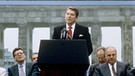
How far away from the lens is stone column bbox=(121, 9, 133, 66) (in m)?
41.8

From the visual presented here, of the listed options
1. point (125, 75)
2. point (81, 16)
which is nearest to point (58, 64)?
point (125, 75)

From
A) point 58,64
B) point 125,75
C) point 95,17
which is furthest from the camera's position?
point 95,17

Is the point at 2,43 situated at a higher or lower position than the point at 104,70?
lower

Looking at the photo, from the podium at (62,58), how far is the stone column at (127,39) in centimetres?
3632

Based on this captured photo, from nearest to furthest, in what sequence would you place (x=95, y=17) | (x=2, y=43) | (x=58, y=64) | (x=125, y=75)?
(x=58, y=64) < (x=125, y=75) < (x=95, y=17) < (x=2, y=43)

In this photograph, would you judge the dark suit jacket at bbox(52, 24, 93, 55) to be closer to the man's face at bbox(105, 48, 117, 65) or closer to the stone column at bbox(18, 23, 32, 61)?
the man's face at bbox(105, 48, 117, 65)

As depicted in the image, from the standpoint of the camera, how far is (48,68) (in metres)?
4.89

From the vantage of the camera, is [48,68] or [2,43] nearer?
[48,68]

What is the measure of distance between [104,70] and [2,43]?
40.4m

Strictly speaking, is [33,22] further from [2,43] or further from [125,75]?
[125,75]

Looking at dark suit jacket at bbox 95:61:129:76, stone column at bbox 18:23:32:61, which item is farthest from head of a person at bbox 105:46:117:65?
stone column at bbox 18:23:32:61

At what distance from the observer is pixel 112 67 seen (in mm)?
6938

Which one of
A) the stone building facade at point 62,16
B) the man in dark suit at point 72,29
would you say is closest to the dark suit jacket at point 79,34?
the man in dark suit at point 72,29

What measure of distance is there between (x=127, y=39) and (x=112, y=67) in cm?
3619
